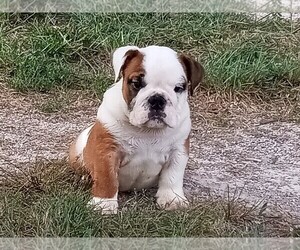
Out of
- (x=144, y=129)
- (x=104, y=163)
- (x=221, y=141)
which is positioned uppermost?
(x=144, y=129)

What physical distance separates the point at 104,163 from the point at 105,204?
137 millimetres

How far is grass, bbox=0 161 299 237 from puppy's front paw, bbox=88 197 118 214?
0.03 m

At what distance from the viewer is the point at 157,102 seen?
9.96ft

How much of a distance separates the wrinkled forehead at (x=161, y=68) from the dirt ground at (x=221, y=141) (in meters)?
0.45

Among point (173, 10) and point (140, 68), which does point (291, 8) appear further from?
point (140, 68)

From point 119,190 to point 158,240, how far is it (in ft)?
1.63

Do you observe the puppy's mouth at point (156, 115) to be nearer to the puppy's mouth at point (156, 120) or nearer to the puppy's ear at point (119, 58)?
the puppy's mouth at point (156, 120)

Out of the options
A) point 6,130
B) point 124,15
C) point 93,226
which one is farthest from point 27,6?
point 93,226

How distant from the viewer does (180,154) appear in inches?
126

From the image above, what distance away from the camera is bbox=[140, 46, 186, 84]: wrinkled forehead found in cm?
306

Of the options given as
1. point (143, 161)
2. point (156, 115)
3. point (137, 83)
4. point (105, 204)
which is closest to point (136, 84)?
point (137, 83)

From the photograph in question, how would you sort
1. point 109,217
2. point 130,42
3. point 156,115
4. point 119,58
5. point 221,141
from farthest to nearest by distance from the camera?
point 130,42 < point 221,141 < point 119,58 < point 156,115 < point 109,217

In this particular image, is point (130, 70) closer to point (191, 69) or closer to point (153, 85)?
point (153, 85)

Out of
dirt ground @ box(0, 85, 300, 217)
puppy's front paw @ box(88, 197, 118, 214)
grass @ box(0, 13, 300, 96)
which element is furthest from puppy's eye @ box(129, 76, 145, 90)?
grass @ box(0, 13, 300, 96)
